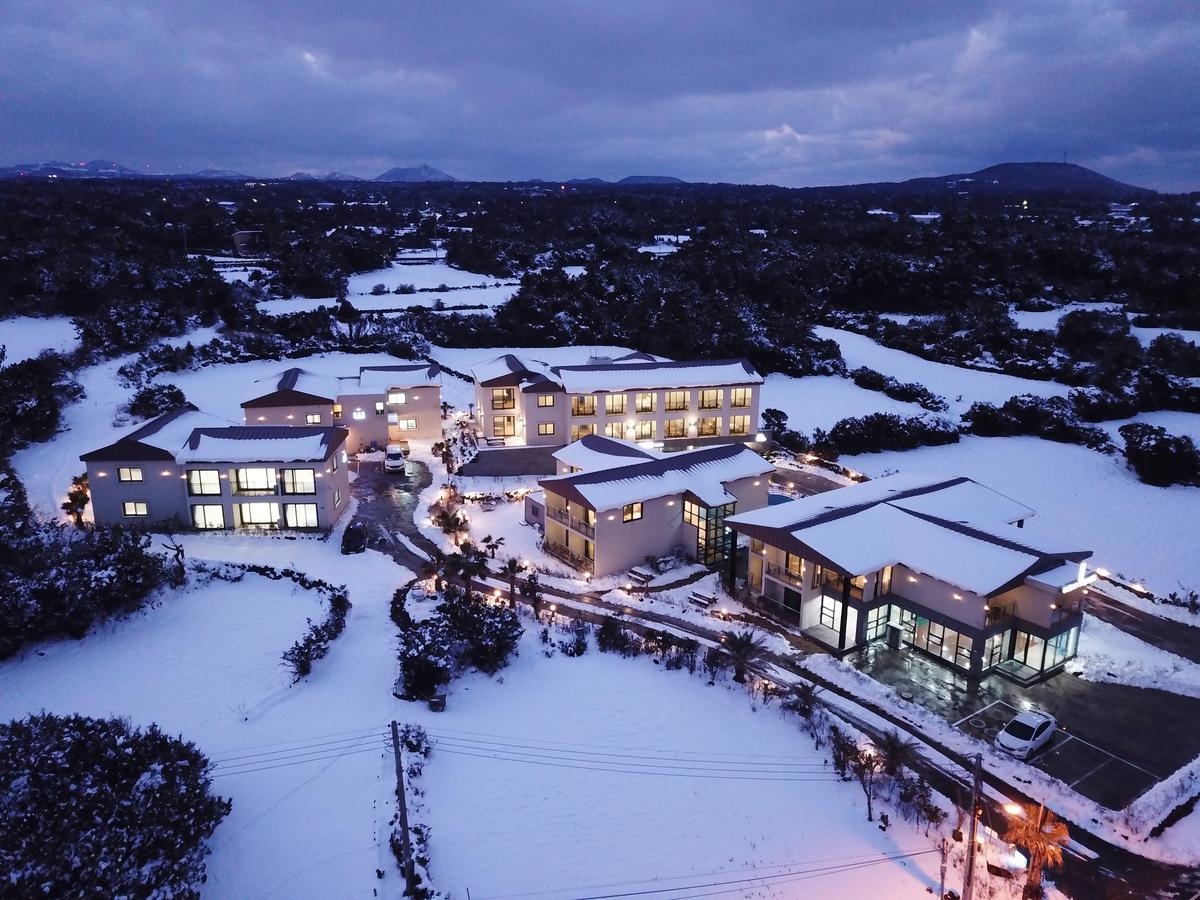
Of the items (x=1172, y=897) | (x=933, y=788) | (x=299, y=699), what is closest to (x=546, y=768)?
(x=299, y=699)

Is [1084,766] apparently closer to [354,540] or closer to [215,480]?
[354,540]

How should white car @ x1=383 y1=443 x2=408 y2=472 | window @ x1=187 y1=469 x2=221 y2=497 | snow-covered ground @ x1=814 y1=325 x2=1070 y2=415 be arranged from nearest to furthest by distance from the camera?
1. window @ x1=187 y1=469 x2=221 y2=497
2. white car @ x1=383 y1=443 x2=408 y2=472
3. snow-covered ground @ x1=814 y1=325 x2=1070 y2=415

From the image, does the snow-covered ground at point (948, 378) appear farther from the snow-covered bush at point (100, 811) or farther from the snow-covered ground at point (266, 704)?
the snow-covered bush at point (100, 811)

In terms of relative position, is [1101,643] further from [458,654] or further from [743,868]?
[458,654]

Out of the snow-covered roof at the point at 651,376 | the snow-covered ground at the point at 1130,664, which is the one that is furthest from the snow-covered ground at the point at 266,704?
the snow-covered ground at the point at 1130,664

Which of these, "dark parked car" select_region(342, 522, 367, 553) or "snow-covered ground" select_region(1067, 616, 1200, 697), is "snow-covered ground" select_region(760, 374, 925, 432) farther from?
"dark parked car" select_region(342, 522, 367, 553)

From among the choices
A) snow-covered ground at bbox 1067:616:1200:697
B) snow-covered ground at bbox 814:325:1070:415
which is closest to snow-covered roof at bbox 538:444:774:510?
snow-covered ground at bbox 1067:616:1200:697
